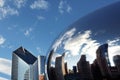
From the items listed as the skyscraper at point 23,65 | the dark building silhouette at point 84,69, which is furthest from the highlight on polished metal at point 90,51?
the skyscraper at point 23,65

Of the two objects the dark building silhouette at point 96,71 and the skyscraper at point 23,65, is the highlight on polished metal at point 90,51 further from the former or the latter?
the skyscraper at point 23,65

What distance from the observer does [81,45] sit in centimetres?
429

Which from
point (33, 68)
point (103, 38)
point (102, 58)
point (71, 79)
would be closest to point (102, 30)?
point (103, 38)

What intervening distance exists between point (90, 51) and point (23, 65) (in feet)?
417

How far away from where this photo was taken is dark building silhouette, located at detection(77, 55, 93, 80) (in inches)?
162

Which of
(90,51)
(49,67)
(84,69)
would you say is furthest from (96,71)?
(49,67)

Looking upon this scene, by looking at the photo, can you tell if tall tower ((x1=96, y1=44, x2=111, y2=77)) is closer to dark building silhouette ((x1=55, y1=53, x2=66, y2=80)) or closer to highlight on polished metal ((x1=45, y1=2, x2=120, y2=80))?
highlight on polished metal ((x1=45, y1=2, x2=120, y2=80))

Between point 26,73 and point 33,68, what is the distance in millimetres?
4038

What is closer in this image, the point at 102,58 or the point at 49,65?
the point at 102,58

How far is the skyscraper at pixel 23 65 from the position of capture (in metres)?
127

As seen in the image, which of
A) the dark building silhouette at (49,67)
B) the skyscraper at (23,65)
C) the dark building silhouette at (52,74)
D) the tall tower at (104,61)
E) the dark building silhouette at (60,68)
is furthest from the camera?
the skyscraper at (23,65)

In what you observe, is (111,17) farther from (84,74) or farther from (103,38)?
(84,74)

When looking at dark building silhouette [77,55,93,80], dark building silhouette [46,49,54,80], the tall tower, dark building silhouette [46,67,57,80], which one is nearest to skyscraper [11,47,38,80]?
dark building silhouette [46,49,54,80]

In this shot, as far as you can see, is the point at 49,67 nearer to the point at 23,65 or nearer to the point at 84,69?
the point at 84,69
